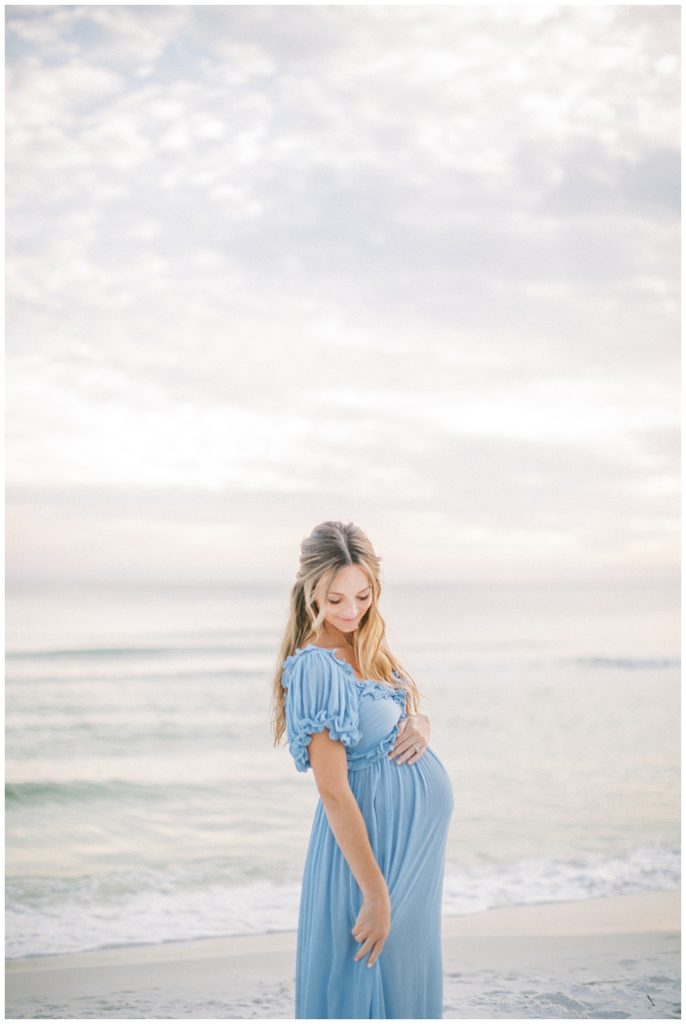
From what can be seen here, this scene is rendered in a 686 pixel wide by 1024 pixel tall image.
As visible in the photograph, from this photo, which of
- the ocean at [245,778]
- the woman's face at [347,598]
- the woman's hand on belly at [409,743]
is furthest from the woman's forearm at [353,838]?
the ocean at [245,778]

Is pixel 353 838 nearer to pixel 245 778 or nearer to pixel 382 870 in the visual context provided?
pixel 382 870

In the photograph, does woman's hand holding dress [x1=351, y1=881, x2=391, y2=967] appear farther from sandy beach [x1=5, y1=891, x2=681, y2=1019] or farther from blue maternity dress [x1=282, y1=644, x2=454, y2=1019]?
sandy beach [x1=5, y1=891, x2=681, y2=1019]

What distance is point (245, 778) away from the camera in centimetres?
991

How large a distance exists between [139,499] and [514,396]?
11.7 meters

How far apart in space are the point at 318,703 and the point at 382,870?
1.64ft

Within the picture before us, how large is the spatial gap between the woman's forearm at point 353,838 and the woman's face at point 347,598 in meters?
0.43

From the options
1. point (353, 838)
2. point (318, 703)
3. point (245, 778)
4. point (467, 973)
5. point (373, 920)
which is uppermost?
point (318, 703)

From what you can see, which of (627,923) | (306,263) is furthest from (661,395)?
(627,923)

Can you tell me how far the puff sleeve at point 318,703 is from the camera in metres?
2.32

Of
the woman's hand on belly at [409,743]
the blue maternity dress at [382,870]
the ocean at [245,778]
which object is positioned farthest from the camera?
the ocean at [245,778]

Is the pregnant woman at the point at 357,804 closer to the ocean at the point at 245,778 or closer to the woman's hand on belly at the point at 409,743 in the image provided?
the woman's hand on belly at the point at 409,743

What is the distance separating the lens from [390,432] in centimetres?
2553

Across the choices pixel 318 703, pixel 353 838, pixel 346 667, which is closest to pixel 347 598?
pixel 346 667

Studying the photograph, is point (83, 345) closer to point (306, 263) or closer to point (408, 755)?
point (306, 263)
